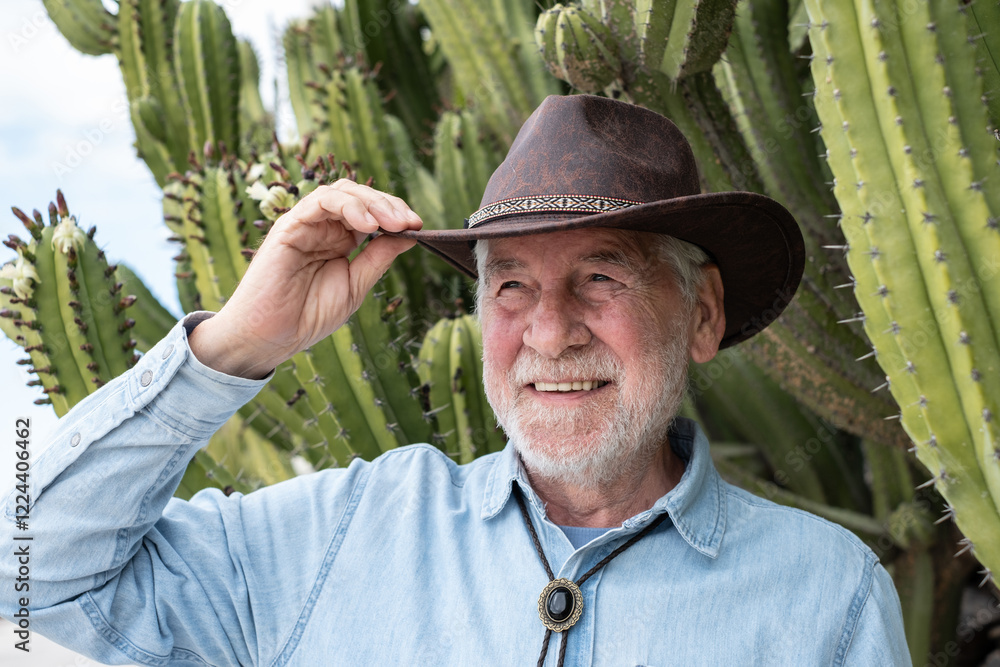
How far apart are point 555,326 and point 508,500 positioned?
17.4 inches

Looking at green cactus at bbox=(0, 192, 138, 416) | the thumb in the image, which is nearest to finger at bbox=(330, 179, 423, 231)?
the thumb

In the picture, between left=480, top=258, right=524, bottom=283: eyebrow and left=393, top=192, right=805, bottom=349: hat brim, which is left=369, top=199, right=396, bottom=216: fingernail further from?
left=480, top=258, right=524, bottom=283: eyebrow

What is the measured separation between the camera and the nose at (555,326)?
1.83 m

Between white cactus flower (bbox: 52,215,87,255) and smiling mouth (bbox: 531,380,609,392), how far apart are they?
149 centimetres

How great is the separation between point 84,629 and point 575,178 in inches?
55.6

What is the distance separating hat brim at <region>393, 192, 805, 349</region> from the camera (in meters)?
1.72

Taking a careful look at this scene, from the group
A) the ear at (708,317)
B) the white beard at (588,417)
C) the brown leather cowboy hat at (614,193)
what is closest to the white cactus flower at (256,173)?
the brown leather cowboy hat at (614,193)

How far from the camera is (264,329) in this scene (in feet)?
5.64

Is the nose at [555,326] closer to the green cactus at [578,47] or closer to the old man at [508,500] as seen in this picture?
the old man at [508,500]

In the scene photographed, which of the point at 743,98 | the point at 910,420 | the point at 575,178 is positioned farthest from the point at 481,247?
the point at 743,98

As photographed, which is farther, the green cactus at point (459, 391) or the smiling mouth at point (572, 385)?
the green cactus at point (459, 391)

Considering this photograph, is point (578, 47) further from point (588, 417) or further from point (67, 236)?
point (67, 236)

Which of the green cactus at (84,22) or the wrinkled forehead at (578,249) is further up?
the green cactus at (84,22)

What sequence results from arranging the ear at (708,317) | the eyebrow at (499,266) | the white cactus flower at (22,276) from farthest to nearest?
1. the white cactus flower at (22,276)
2. the ear at (708,317)
3. the eyebrow at (499,266)
